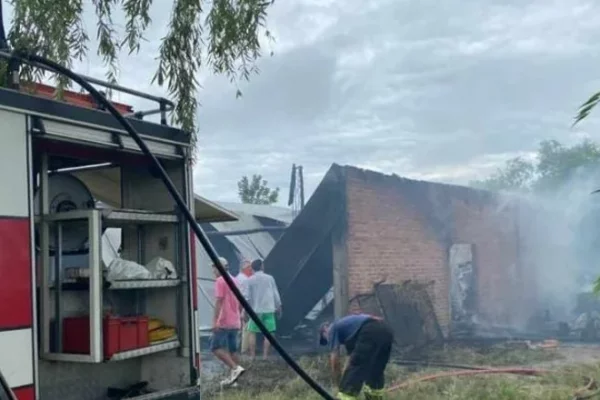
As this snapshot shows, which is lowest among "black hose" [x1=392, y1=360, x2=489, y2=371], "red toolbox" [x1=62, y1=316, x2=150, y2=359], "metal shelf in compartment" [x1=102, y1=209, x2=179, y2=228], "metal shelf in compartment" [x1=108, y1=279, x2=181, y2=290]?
"black hose" [x1=392, y1=360, x2=489, y2=371]

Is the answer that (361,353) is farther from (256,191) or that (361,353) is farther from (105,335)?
(256,191)

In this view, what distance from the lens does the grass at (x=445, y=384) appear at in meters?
8.32

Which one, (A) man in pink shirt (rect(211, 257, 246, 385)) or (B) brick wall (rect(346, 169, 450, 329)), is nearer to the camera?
(A) man in pink shirt (rect(211, 257, 246, 385))

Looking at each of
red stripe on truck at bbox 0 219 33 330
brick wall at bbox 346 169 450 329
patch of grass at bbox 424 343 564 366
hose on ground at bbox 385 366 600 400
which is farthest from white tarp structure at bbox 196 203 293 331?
red stripe on truck at bbox 0 219 33 330

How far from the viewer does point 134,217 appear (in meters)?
4.11

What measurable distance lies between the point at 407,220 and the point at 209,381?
631cm

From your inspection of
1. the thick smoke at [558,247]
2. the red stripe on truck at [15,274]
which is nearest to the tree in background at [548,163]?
the thick smoke at [558,247]

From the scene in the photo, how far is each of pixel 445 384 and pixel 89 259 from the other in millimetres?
6375

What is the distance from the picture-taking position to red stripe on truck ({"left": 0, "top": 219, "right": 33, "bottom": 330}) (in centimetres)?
323

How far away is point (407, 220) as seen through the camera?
48.8 ft

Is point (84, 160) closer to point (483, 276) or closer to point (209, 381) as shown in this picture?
Answer: point (209, 381)

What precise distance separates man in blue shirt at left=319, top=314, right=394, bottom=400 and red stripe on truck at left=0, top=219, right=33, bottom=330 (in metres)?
4.41

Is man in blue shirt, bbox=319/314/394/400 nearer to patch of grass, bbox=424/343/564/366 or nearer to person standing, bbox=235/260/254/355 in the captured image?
person standing, bbox=235/260/254/355

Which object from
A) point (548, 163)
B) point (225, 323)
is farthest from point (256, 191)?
point (225, 323)
